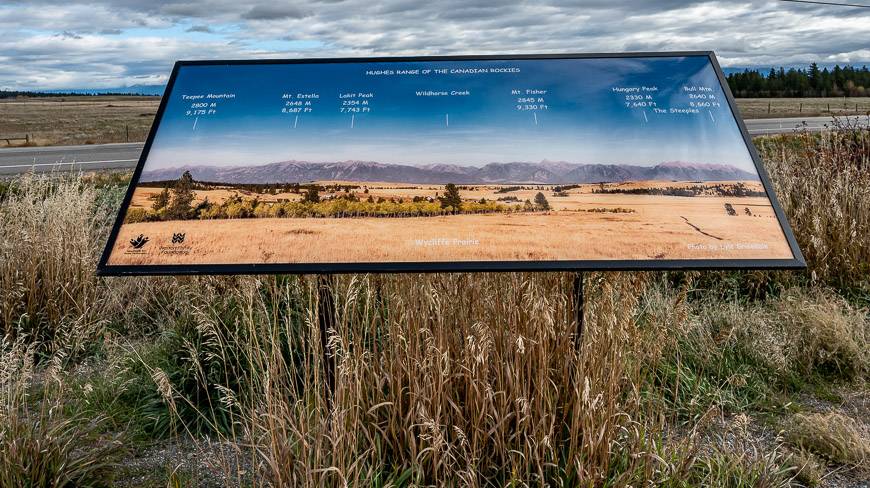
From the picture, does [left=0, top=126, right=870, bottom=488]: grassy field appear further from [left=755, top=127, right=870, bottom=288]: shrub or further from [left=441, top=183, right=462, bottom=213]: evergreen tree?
[left=441, top=183, right=462, bottom=213]: evergreen tree

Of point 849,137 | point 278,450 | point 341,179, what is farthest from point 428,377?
point 849,137

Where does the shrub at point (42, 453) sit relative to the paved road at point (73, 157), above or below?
below

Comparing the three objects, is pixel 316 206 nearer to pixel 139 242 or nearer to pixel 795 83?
pixel 139 242

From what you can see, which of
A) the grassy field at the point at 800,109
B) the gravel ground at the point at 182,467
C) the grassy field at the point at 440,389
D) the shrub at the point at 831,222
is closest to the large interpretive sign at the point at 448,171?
the grassy field at the point at 440,389

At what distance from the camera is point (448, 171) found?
352 centimetres

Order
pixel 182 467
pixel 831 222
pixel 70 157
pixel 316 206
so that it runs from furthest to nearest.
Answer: pixel 70 157 → pixel 831 222 → pixel 182 467 → pixel 316 206

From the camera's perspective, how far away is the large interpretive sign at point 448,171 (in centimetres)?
318

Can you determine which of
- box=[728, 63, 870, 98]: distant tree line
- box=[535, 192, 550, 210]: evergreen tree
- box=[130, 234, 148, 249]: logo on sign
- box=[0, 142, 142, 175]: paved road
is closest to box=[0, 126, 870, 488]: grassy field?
box=[535, 192, 550, 210]: evergreen tree

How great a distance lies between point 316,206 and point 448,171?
25.6 inches

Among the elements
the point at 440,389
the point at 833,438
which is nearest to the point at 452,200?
the point at 440,389

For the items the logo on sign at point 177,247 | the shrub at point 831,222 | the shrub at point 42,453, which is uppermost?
the logo on sign at point 177,247

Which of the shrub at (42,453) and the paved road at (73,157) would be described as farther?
the paved road at (73,157)

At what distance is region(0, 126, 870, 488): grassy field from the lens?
2939mm

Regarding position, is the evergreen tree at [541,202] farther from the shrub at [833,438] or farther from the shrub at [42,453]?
the shrub at [42,453]
